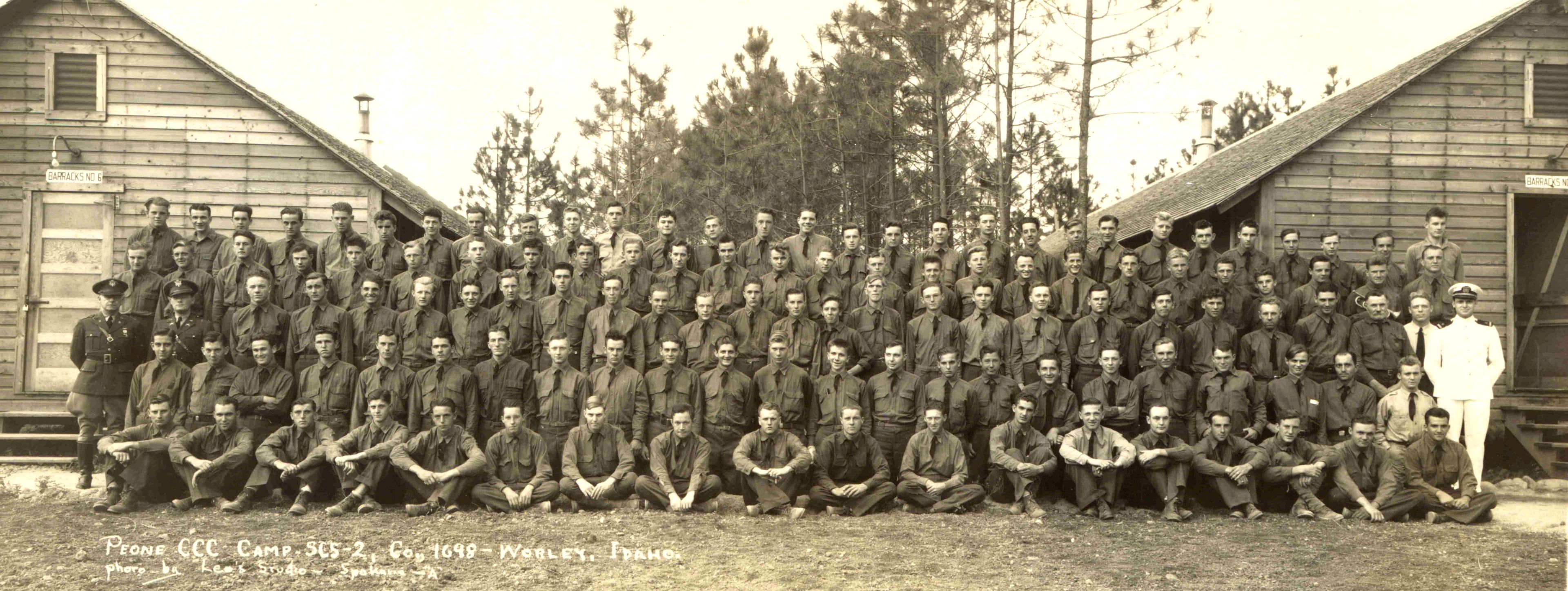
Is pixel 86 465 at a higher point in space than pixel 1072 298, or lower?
lower

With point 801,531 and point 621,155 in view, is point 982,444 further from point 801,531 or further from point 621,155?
point 621,155

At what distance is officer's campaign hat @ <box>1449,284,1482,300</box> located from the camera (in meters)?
9.77

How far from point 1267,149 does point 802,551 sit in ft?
34.2

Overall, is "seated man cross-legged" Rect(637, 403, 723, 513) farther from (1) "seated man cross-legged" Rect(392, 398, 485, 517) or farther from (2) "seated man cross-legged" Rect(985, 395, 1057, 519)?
(2) "seated man cross-legged" Rect(985, 395, 1057, 519)

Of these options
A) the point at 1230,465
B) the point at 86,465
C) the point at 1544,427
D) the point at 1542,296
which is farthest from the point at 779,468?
the point at 1542,296

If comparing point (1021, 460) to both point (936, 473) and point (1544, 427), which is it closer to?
point (936, 473)

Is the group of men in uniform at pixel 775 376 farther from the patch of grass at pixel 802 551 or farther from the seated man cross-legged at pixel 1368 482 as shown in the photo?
the patch of grass at pixel 802 551

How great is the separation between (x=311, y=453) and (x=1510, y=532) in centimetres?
896

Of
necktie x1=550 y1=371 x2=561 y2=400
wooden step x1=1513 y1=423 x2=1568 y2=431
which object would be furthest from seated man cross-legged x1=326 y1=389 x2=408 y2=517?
wooden step x1=1513 y1=423 x2=1568 y2=431

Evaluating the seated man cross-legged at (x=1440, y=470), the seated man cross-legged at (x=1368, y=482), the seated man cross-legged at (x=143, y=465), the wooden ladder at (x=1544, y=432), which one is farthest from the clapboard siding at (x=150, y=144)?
the wooden ladder at (x=1544, y=432)

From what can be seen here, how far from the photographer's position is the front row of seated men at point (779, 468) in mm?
8625

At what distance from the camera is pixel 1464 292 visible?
979 cm

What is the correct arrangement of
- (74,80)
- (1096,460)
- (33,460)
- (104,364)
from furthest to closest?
(74,80) → (33,460) → (104,364) → (1096,460)

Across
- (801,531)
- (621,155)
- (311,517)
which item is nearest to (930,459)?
(801,531)
